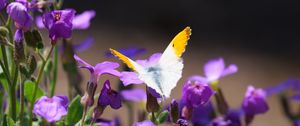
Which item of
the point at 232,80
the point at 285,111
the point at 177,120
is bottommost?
the point at 177,120

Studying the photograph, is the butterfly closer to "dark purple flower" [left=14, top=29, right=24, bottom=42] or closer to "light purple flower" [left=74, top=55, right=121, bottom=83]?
"light purple flower" [left=74, top=55, right=121, bottom=83]

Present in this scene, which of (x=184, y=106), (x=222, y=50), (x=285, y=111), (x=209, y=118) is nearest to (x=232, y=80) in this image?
(x=222, y=50)

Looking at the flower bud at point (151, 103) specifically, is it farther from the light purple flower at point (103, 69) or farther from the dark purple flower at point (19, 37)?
the dark purple flower at point (19, 37)

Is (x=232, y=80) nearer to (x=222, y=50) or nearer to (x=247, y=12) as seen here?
(x=222, y=50)

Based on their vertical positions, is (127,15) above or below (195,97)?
above

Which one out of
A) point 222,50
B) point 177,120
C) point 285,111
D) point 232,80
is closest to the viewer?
point 177,120
